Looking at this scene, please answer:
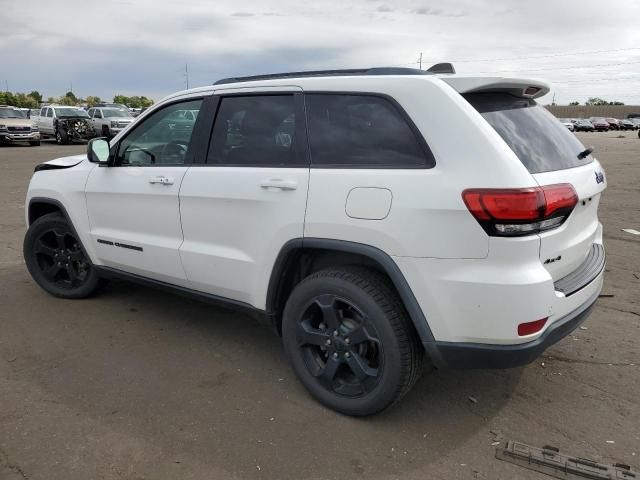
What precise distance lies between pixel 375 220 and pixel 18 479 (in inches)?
80.8

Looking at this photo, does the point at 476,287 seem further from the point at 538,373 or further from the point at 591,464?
the point at 538,373

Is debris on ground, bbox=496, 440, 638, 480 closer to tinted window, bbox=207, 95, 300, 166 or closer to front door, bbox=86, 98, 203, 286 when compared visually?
tinted window, bbox=207, 95, 300, 166

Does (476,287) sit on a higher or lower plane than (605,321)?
higher

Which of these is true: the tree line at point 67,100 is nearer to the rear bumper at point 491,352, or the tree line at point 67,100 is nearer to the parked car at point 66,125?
the parked car at point 66,125

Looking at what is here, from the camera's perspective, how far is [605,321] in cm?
428

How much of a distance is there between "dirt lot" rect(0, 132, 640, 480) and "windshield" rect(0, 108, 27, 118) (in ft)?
75.9

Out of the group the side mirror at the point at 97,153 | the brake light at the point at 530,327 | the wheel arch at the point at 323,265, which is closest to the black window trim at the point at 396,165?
the wheel arch at the point at 323,265

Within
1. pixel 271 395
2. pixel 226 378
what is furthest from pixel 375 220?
pixel 226 378

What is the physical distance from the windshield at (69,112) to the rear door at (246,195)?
24880mm

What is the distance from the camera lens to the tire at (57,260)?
4688mm

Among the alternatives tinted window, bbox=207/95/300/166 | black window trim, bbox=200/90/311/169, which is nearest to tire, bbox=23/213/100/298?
tinted window, bbox=207/95/300/166

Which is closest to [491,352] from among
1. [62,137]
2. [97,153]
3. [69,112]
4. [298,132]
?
[298,132]

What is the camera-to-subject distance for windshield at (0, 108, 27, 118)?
23864 millimetres

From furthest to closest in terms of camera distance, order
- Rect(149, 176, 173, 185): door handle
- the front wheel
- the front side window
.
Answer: the front wheel → the front side window → Rect(149, 176, 173, 185): door handle
